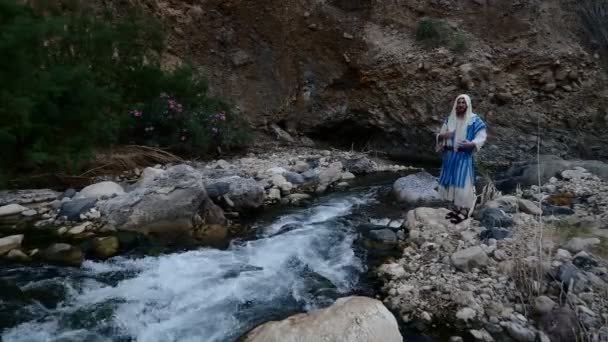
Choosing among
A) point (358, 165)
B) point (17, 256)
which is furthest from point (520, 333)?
point (358, 165)

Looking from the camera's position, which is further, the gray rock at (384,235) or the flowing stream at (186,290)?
the gray rock at (384,235)

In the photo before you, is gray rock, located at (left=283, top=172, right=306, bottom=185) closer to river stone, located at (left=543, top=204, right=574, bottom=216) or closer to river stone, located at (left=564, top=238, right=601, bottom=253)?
river stone, located at (left=543, top=204, right=574, bottom=216)

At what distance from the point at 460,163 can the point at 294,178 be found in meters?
2.72

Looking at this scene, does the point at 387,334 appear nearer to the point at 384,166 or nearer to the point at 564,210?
the point at 564,210

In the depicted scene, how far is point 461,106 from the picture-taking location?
4.53 meters

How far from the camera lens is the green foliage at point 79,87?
4711 millimetres

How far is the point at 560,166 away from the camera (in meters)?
6.98

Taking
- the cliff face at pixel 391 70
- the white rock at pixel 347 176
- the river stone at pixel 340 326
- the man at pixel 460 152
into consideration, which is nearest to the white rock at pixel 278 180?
the white rock at pixel 347 176

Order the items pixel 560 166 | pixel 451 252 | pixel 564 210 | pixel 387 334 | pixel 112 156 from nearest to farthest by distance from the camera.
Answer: pixel 387 334
pixel 451 252
pixel 564 210
pixel 112 156
pixel 560 166

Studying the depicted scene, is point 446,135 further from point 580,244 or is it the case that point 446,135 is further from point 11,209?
point 11,209

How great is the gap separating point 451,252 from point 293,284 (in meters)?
1.41

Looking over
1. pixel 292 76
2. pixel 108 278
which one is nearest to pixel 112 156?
pixel 108 278

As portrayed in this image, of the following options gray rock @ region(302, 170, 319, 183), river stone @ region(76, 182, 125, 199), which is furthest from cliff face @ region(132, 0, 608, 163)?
river stone @ region(76, 182, 125, 199)

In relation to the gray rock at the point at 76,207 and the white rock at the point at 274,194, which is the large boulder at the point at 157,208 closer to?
the gray rock at the point at 76,207
